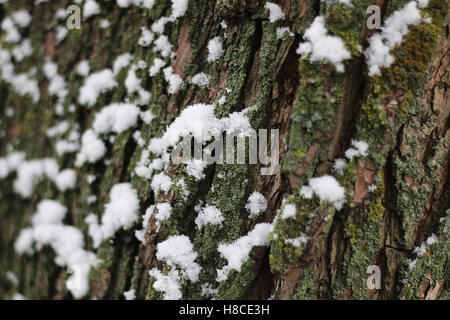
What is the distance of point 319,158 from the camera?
1208 millimetres

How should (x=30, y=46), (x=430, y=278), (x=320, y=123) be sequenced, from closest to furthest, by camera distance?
1. (x=320, y=123)
2. (x=430, y=278)
3. (x=30, y=46)

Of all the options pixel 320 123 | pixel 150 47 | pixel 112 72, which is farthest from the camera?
pixel 112 72

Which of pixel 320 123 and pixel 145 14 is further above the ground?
pixel 145 14

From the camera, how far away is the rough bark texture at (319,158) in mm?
1183

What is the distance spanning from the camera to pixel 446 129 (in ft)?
4.15

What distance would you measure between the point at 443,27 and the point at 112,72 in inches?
62.4

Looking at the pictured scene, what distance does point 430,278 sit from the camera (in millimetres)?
1315

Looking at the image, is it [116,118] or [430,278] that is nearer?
[430,278]

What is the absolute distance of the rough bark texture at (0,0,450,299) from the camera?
3.88 feet

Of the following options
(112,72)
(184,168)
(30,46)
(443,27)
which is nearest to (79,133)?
(112,72)

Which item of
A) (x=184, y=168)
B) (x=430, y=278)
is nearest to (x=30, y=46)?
(x=184, y=168)
